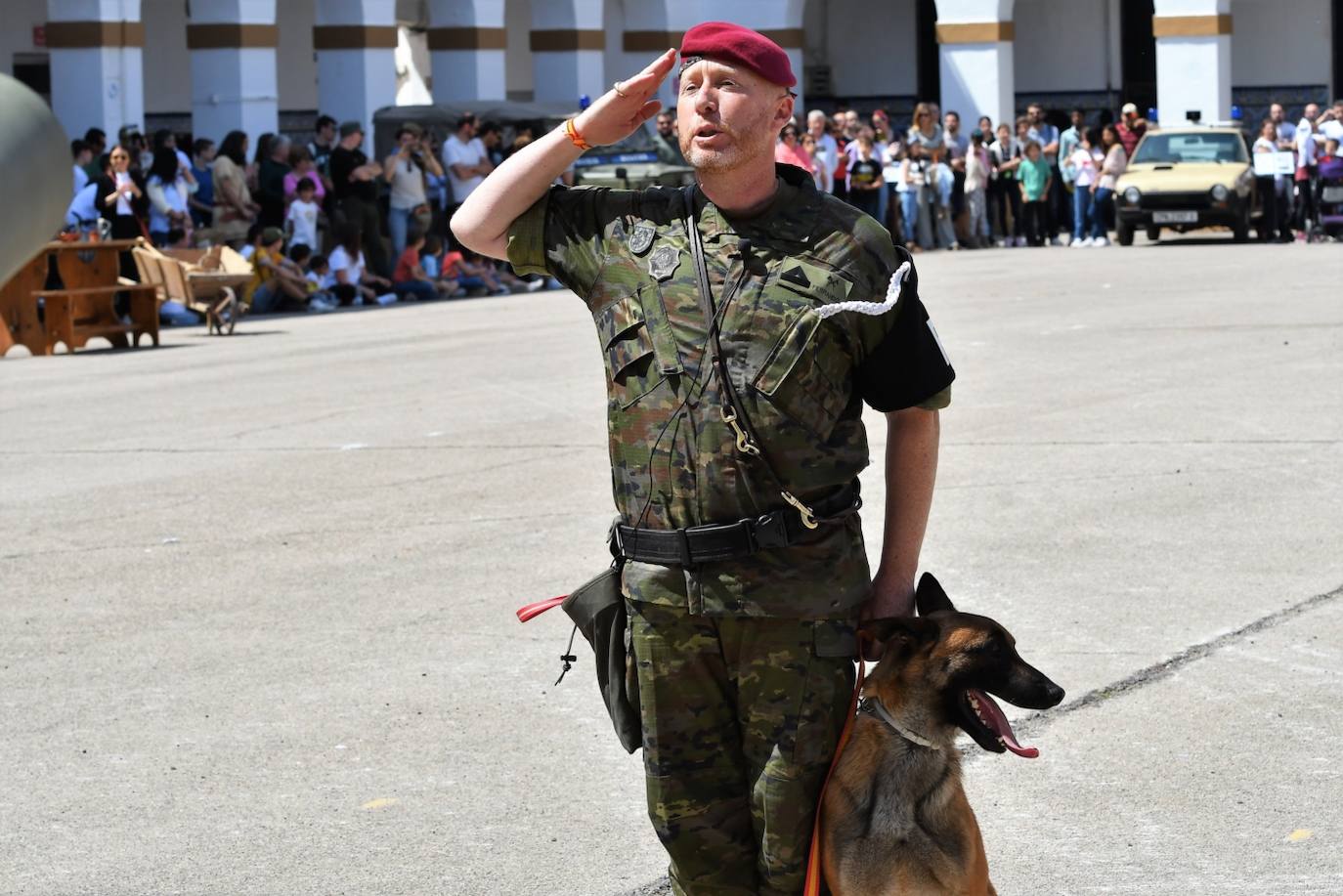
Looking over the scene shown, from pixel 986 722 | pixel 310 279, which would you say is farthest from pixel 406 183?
pixel 986 722

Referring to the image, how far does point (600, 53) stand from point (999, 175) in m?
7.47

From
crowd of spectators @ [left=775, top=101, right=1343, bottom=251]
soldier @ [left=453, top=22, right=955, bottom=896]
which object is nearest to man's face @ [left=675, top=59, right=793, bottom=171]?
soldier @ [left=453, top=22, right=955, bottom=896]

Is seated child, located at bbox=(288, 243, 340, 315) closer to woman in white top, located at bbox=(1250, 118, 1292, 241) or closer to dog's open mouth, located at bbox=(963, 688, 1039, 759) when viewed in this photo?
woman in white top, located at bbox=(1250, 118, 1292, 241)

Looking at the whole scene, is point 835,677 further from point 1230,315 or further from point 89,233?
point 89,233

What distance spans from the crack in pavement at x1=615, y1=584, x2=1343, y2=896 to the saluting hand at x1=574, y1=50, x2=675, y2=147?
113 inches

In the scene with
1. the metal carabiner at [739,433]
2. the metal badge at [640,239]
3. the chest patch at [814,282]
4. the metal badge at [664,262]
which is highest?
the metal badge at [640,239]

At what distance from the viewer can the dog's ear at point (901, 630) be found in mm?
3609

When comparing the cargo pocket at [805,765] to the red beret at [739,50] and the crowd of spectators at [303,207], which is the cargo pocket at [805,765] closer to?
the red beret at [739,50]

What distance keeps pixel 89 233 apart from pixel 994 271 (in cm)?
1131

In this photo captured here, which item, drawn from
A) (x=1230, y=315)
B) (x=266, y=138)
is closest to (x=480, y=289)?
(x=266, y=138)

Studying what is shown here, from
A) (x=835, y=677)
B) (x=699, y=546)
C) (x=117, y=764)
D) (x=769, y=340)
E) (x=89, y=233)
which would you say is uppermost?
(x=89, y=233)

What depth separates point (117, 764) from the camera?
612 centimetres

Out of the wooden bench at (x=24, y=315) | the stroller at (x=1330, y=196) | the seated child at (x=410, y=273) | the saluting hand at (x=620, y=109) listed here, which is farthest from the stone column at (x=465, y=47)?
the saluting hand at (x=620, y=109)

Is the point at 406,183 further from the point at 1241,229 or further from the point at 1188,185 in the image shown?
the point at 1241,229
